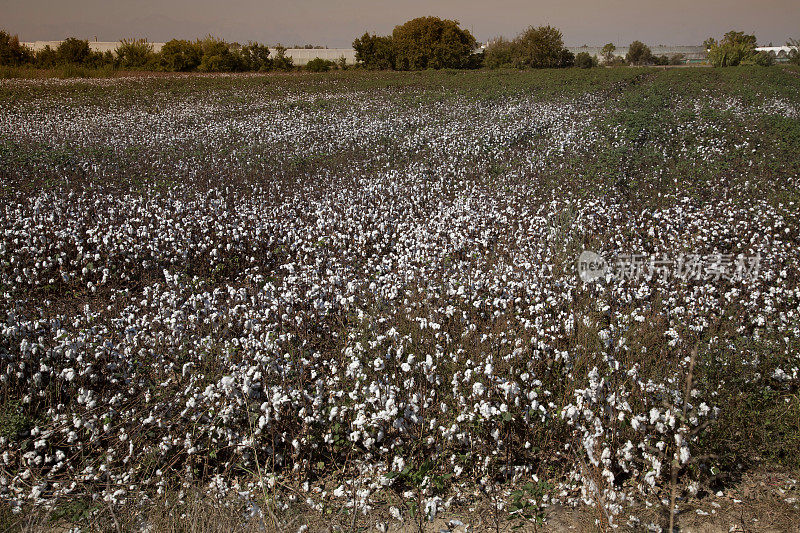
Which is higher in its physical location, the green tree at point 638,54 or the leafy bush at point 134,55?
the green tree at point 638,54

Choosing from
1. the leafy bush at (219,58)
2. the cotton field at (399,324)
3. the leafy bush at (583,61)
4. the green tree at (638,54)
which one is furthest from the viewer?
the green tree at (638,54)

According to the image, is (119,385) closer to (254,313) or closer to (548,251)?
(254,313)

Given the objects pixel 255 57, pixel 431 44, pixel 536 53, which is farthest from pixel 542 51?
pixel 255 57

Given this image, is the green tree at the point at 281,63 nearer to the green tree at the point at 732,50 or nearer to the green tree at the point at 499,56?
the green tree at the point at 499,56

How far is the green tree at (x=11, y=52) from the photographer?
42094 millimetres

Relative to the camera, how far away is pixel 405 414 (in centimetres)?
360

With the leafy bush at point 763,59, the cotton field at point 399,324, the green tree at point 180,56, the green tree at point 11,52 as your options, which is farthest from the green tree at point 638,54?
the green tree at point 11,52

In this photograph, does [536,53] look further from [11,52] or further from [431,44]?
[11,52]

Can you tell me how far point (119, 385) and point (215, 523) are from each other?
200 cm

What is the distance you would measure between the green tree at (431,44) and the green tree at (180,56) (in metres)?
16.9

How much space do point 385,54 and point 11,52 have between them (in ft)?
102

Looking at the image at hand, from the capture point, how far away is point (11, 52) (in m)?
42.7

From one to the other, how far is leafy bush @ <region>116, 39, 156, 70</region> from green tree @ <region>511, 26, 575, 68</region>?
110 feet

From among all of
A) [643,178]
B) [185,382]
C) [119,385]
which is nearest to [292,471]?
[185,382]
